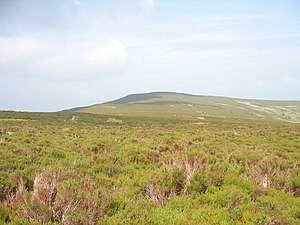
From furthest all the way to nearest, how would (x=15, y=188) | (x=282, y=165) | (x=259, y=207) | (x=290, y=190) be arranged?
(x=282, y=165) < (x=290, y=190) < (x=15, y=188) < (x=259, y=207)

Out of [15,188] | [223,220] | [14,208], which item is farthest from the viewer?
[15,188]

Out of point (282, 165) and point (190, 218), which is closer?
point (190, 218)

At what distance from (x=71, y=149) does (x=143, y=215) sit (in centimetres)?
1079

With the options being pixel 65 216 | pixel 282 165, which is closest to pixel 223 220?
pixel 65 216

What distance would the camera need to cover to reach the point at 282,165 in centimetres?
1071

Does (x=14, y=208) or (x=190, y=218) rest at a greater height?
(x=14, y=208)

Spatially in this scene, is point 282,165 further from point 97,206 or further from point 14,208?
point 14,208

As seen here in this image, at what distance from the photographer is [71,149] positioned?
1549 centimetres

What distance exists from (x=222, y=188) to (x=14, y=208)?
16.1 feet

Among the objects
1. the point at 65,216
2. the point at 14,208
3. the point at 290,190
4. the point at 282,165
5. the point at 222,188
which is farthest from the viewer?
the point at 282,165

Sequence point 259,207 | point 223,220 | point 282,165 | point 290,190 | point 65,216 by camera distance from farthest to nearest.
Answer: point 282,165
point 290,190
point 259,207
point 223,220
point 65,216

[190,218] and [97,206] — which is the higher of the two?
[97,206]

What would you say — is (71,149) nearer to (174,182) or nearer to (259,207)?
(174,182)

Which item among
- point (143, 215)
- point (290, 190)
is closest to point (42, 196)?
point (143, 215)
